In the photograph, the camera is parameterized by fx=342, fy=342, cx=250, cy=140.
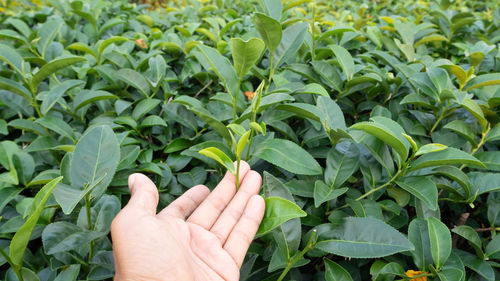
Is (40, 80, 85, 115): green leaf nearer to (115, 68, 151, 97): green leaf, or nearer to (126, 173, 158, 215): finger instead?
(115, 68, 151, 97): green leaf

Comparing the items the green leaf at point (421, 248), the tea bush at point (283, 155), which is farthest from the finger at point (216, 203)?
the green leaf at point (421, 248)

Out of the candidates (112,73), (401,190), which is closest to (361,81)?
(401,190)

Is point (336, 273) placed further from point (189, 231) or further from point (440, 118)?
point (440, 118)

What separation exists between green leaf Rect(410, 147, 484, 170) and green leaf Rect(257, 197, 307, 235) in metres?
0.44

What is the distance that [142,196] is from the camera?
3.33ft

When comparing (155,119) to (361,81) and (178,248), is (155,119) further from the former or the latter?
(361,81)

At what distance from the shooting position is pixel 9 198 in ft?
3.95

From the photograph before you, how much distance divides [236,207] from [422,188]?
1.94 feet

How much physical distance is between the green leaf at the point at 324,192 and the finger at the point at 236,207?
0.20m

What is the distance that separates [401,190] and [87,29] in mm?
2142

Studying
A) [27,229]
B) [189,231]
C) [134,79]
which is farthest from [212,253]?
[134,79]

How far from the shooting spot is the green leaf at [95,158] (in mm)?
1040

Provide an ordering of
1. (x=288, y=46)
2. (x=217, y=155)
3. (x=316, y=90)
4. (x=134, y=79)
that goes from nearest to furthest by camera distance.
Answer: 1. (x=217, y=155)
2. (x=316, y=90)
3. (x=288, y=46)
4. (x=134, y=79)

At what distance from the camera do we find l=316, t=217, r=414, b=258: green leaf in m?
0.94
